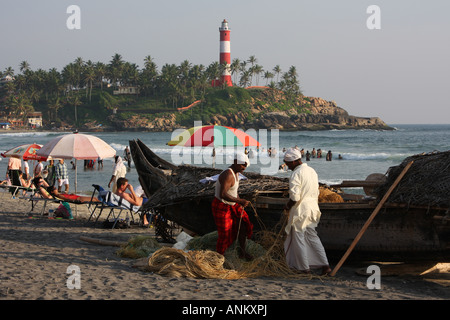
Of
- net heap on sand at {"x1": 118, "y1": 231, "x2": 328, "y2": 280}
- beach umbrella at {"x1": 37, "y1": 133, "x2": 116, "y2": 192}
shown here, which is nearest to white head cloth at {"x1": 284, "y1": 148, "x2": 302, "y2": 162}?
net heap on sand at {"x1": 118, "y1": 231, "x2": 328, "y2": 280}

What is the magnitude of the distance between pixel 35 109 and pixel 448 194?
124 m

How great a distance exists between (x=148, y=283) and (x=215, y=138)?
7.12 m

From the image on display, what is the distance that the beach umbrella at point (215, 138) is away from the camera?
12.3 metres

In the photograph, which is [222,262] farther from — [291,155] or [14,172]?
[14,172]

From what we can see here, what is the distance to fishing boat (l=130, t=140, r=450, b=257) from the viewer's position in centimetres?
624

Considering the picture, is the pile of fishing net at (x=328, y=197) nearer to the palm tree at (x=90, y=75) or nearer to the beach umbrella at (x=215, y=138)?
the beach umbrella at (x=215, y=138)

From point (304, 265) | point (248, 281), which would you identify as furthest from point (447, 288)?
point (248, 281)

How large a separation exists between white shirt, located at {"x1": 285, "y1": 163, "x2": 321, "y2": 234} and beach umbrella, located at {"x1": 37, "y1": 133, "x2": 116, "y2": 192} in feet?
23.0

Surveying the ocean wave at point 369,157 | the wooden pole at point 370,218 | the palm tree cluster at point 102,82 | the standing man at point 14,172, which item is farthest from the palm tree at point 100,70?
the wooden pole at point 370,218

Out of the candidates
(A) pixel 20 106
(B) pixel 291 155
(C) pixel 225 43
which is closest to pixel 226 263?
(B) pixel 291 155

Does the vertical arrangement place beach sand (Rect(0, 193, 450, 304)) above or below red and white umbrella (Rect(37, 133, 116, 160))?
below

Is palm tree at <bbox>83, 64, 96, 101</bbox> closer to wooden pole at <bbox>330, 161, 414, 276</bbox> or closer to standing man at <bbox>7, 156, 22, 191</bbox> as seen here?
standing man at <bbox>7, 156, 22, 191</bbox>

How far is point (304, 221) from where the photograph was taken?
639cm

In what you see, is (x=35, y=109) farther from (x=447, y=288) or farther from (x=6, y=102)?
(x=447, y=288)
